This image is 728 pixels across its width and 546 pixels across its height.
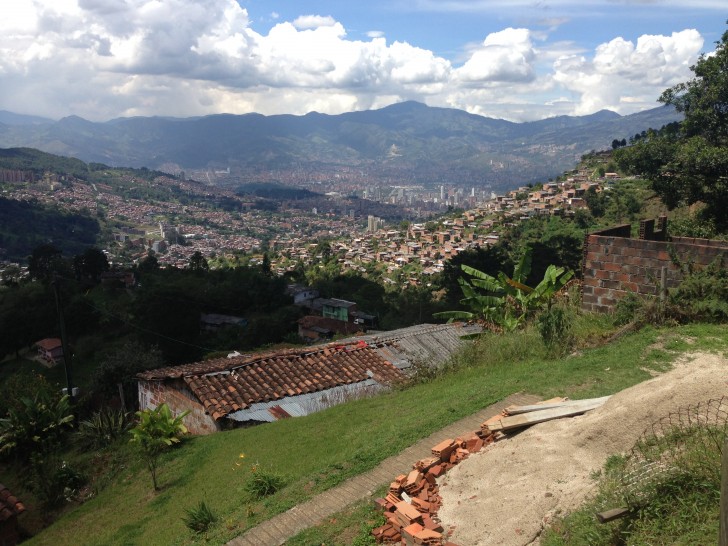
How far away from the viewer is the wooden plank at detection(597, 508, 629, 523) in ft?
9.62

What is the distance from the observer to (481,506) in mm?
3801

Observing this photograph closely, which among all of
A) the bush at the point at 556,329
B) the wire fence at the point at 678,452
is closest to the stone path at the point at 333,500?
the wire fence at the point at 678,452

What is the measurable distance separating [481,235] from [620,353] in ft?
181

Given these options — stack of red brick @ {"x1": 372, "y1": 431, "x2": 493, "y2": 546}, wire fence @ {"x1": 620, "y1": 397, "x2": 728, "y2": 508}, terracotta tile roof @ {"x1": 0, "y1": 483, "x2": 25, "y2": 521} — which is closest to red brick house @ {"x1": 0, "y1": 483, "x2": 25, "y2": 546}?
terracotta tile roof @ {"x1": 0, "y1": 483, "x2": 25, "y2": 521}

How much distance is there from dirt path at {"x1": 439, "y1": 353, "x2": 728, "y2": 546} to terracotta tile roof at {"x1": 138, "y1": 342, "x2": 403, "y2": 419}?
5.98 m

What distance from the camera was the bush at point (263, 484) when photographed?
5547mm

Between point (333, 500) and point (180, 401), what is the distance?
6.29 meters

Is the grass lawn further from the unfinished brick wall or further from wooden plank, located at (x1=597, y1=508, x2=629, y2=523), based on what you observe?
wooden plank, located at (x1=597, y1=508, x2=629, y2=523)

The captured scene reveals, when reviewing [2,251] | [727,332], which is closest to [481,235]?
[727,332]

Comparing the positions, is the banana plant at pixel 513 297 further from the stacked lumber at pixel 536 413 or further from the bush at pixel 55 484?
the bush at pixel 55 484

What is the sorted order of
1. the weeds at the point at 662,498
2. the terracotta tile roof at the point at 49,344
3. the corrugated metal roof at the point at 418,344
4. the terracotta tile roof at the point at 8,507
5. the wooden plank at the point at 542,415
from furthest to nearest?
the terracotta tile roof at the point at 49,344
the corrugated metal roof at the point at 418,344
the terracotta tile roof at the point at 8,507
the wooden plank at the point at 542,415
the weeds at the point at 662,498

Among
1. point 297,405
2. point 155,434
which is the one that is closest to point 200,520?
point 155,434

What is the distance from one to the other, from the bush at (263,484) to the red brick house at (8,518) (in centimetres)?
436

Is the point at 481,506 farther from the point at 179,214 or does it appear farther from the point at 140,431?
the point at 179,214
